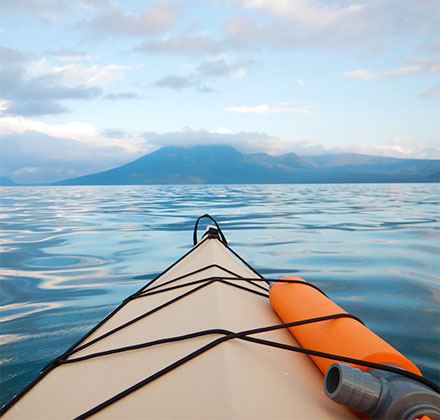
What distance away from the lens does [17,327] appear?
2973mm

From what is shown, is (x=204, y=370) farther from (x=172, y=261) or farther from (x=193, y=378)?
(x=172, y=261)

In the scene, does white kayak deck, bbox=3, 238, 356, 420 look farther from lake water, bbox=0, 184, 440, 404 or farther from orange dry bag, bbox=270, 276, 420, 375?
lake water, bbox=0, 184, 440, 404

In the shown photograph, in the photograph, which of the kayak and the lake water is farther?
the lake water

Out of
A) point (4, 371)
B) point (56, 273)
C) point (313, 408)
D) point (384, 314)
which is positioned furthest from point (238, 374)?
point (56, 273)

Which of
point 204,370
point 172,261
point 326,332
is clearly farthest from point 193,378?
point 172,261

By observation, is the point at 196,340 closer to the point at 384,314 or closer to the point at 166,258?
the point at 384,314

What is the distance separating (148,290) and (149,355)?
1184 millimetres

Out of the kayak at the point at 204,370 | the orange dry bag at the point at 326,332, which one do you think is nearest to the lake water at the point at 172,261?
the kayak at the point at 204,370

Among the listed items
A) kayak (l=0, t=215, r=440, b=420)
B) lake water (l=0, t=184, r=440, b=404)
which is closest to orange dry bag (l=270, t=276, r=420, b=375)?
kayak (l=0, t=215, r=440, b=420)

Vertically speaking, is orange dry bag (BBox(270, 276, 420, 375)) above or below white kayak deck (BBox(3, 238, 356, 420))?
above

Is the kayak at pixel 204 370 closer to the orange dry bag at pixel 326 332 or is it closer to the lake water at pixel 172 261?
the orange dry bag at pixel 326 332

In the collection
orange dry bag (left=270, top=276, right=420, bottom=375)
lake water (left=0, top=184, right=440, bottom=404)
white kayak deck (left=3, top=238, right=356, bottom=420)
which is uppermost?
orange dry bag (left=270, top=276, right=420, bottom=375)

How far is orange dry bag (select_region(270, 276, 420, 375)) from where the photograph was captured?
1049mm

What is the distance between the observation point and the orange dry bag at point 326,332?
1049 millimetres
